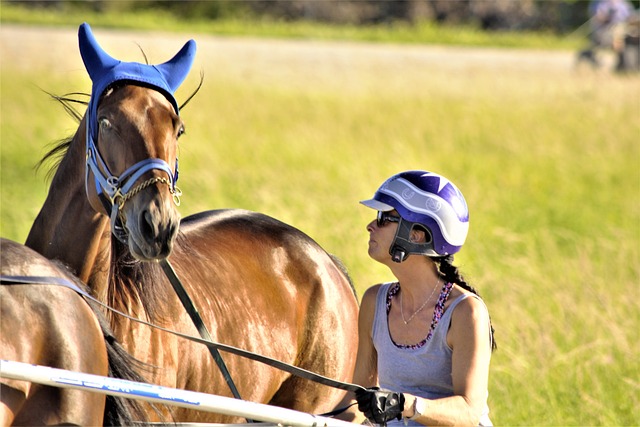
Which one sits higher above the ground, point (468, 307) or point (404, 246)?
point (404, 246)

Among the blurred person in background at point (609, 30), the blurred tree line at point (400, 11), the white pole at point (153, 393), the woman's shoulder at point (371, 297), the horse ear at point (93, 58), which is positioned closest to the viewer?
the white pole at point (153, 393)

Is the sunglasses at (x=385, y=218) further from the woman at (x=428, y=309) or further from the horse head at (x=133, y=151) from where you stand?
the horse head at (x=133, y=151)

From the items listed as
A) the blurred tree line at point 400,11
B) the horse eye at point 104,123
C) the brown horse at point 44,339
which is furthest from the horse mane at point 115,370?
the blurred tree line at point 400,11

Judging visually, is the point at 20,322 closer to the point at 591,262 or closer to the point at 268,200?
the point at 591,262

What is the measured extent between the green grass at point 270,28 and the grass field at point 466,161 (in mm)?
2015

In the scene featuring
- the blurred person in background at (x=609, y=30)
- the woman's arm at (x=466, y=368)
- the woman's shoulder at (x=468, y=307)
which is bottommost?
the woman's arm at (x=466, y=368)

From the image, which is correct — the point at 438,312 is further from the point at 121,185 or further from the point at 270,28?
the point at 270,28

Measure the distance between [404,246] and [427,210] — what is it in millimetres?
137

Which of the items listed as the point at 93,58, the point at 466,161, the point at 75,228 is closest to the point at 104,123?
the point at 93,58

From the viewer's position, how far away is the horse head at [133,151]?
3.28m

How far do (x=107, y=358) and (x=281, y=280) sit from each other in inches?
65.4

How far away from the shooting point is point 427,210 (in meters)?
3.39

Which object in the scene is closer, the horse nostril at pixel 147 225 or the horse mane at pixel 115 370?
the horse mane at pixel 115 370

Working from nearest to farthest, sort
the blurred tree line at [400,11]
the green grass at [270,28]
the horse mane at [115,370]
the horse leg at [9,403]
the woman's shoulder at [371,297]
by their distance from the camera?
the horse leg at [9,403], the horse mane at [115,370], the woman's shoulder at [371,297], the green grass at [270,28], the blurred tree line at [400,11]
